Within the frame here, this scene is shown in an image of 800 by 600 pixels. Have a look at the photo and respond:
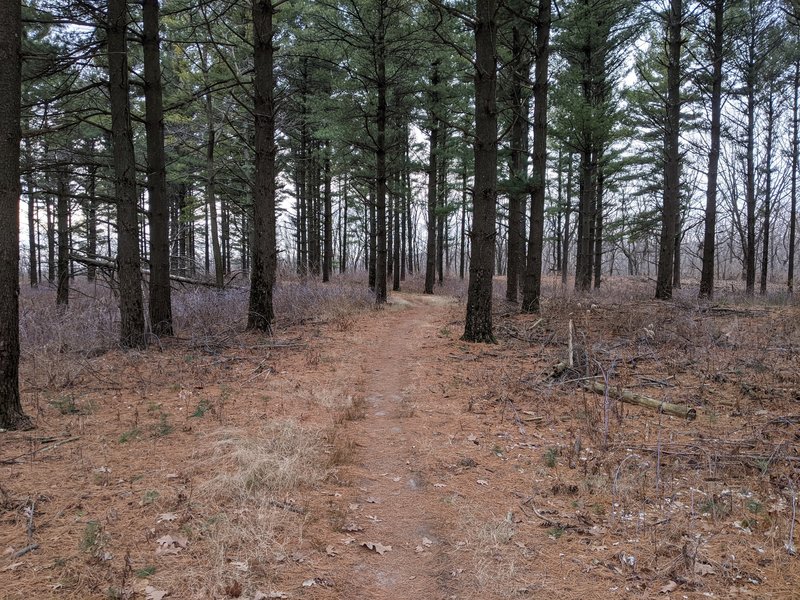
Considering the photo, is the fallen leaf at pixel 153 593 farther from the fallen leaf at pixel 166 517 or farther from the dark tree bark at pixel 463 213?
the dark tree bark at pixel 463 213

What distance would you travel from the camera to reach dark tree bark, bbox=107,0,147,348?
7.41 metres

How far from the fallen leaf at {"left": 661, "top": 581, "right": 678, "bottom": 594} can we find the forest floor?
0.06 feet

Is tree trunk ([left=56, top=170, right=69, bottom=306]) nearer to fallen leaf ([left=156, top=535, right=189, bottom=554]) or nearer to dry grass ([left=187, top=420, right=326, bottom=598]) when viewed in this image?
dry grass ([left=187, top=420, right=326, bottom=598])

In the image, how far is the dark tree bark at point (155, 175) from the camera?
→ 28.4ft

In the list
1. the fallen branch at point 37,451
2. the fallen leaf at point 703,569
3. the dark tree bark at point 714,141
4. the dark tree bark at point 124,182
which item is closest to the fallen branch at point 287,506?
the fallen branch at point 37,451

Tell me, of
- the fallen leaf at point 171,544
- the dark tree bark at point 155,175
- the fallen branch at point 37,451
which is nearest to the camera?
the fallen leaf at point 171,544

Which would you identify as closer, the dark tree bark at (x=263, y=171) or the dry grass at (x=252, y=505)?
the dry grass at (x=252, y=505)

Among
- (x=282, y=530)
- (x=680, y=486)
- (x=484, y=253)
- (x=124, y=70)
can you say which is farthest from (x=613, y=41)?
(x=282, y=530)

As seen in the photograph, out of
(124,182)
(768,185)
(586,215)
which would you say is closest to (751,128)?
(768,185)

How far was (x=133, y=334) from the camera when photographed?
8.10m

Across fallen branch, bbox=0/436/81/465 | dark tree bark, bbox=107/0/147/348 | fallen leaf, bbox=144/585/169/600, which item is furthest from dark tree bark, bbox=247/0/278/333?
fallen leaf, bbox=144/585/169/600

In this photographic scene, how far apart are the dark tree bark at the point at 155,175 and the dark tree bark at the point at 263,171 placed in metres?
1.81

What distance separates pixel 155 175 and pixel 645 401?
31.4 feet

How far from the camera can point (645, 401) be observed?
207 inches
